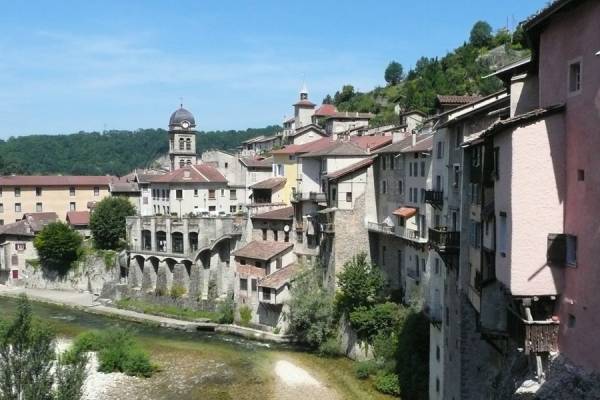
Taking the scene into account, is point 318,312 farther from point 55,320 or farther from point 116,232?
point 116,232

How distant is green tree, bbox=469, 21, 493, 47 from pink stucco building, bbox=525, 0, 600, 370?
5041 inches

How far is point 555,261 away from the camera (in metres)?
15.5

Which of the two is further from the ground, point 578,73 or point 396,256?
point 578,73

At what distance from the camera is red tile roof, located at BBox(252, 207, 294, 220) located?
5466 centimetres

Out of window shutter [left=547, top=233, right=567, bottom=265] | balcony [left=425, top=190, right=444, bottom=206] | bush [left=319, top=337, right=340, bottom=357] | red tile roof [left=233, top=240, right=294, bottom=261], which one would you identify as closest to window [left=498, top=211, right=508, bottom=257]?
window shutter [left=547, top=233, right=567, bottom=265]

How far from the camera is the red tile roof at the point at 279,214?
179 feet

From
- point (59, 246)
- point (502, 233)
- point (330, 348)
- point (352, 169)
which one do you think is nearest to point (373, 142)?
point (352, 169)

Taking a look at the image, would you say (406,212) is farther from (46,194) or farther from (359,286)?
(46,194)

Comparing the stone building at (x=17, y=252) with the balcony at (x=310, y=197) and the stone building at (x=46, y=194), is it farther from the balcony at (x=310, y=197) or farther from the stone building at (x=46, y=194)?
the balcony at (x=310, y=197)

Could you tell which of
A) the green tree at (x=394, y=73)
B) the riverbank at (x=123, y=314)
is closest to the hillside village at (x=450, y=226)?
the riverbank at (x=123, y=314)

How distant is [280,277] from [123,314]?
19.2 m

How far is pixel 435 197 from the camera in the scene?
3175 centimetres

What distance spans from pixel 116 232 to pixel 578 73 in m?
65.4

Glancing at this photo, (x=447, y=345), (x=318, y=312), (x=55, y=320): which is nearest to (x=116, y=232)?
(x=55, y=320)
